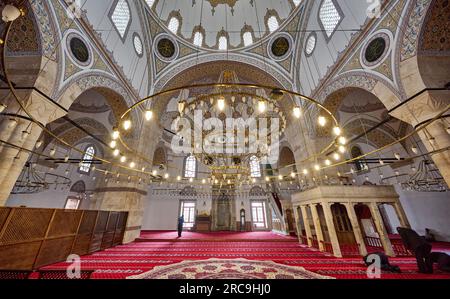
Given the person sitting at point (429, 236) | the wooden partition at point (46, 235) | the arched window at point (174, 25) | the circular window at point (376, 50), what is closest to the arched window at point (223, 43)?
the arched window at point (174, 25)

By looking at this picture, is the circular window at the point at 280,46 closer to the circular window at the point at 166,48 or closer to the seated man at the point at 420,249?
the circular window at the point at 166,48

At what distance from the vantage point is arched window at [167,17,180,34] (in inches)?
364

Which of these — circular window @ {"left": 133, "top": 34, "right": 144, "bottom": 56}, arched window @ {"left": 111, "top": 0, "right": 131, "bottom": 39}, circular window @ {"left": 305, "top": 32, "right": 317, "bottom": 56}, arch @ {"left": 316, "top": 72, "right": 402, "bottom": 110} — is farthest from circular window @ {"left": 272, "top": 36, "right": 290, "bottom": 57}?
arched window @ {"left": 111, "top": 0, "right": 131, "bottom": 39}

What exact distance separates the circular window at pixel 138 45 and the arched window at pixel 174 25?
7.52ft

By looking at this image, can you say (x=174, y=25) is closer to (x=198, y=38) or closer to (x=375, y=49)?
(x=198, y=38)

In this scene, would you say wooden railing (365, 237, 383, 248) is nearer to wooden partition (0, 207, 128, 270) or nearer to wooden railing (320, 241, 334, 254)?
wooden railing (320, 241, 334, 254)

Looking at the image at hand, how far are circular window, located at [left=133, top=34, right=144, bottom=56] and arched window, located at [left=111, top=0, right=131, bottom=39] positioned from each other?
1.82ft

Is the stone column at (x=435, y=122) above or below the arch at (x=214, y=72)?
below

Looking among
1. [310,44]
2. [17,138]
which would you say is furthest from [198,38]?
[17,138]

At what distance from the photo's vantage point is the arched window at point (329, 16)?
6.23 meters

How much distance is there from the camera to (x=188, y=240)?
7.58m

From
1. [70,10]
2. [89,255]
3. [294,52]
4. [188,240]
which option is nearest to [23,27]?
[70,10]
